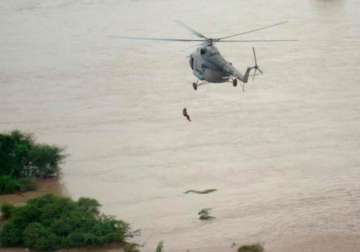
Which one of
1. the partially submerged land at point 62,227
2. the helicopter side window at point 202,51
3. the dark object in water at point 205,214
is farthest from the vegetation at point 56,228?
the helicopter side window at point 202,51

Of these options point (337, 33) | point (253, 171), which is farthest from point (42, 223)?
point (337, 33)

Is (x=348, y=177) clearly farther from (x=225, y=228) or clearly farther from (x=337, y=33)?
(x=337, y=33)

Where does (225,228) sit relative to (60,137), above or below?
below

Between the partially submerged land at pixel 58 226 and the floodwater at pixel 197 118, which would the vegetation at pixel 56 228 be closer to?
the partially submerged land at pixel 58 226

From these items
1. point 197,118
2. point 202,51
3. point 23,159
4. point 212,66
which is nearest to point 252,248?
point 212,66

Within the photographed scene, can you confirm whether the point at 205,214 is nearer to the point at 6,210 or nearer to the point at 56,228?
the point at 56,228

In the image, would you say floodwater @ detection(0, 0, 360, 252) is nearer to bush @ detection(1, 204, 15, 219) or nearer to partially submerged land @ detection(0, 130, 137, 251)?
partially submerged land @ detection(0, 130, 137, 251)

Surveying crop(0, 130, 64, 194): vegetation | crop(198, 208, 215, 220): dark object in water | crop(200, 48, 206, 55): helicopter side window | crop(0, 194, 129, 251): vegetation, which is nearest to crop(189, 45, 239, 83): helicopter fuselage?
crop(200, 48, 206, 55): helicopter side window
